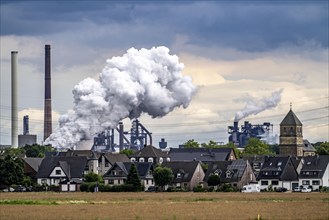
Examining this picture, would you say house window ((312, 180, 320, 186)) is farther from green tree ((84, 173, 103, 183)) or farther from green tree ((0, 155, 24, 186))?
green tree ((0, 155, 24, 186))

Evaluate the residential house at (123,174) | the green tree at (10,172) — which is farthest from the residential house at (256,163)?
the green tree at (10,172)

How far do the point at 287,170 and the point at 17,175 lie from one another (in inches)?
1563

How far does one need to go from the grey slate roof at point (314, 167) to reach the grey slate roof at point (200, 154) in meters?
33.8

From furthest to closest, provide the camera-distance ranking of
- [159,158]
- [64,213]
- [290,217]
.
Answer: [159,158]
[64,213]
[290,217]

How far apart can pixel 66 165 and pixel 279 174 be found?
32.1 metres

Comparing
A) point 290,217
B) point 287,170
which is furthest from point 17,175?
point 290,217

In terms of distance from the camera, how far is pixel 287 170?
465 ft

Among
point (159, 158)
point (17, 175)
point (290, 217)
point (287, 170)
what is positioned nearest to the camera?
point (290, 217)

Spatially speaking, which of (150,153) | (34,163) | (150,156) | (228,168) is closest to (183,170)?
(228,168)

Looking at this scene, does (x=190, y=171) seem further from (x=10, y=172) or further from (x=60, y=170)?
(x=10, y=172)

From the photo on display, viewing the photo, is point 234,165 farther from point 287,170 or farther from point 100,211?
point 100,211

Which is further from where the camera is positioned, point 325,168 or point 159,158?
point 159,158

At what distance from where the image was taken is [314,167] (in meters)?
144

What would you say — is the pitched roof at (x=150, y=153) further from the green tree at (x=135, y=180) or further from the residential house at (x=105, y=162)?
the green tree at (x=135, y=180)
